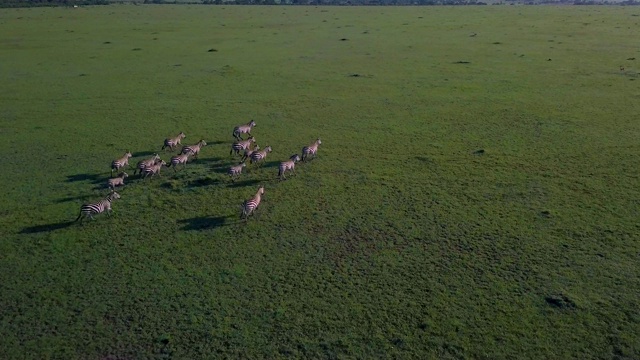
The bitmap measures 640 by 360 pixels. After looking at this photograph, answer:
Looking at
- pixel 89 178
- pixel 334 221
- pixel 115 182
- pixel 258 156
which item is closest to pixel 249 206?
pixel 334 221

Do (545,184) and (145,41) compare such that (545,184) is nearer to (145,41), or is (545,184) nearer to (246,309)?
(246,309)

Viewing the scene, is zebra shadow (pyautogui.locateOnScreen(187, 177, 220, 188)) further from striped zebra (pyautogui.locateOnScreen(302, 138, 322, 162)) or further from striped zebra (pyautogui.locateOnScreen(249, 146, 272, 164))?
striped zebra (pyautogui.locateOnScreen(302, 138, 322, 162))

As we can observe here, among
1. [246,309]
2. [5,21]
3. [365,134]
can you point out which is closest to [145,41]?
[5,21]

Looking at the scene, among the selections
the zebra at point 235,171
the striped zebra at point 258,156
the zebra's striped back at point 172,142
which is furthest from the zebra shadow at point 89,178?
the striped zebra at point 258,156

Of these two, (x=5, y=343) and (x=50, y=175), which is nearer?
(x=5, y=343)

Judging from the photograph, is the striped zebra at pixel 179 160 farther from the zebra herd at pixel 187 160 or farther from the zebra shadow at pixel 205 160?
the zebra shadow at pixel 205 160

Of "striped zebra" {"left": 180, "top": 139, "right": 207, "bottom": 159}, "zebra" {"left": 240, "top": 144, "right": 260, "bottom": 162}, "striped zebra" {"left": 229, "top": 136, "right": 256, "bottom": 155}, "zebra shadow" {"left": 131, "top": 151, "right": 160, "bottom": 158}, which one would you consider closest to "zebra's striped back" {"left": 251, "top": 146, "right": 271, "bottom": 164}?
"zebra" {"left": 240, "top": 144, "right": 260, "bottom": 162}
